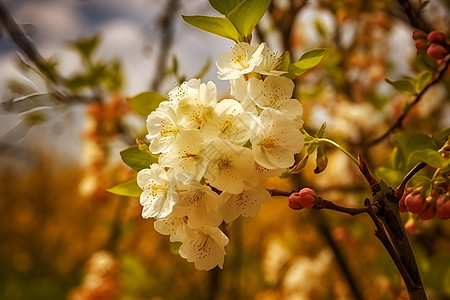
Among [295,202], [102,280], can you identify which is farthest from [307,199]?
[102,280]

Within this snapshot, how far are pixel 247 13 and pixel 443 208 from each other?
22 centimetres

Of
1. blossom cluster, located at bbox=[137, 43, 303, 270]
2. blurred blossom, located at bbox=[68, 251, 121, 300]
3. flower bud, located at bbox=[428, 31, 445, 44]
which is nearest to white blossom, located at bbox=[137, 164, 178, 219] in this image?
blossom cluster, located at bbox=[137, 43, 303, 270]

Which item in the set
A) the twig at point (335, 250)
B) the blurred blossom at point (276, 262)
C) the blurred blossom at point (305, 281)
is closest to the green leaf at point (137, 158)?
the twig at point (335, 250)

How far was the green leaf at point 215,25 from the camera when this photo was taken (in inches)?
16.2

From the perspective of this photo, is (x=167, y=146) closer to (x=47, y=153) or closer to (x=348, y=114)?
(x=348, y=114)

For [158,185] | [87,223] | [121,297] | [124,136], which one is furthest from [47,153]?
[158,185]

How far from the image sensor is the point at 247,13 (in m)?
0.39

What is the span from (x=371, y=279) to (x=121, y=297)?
31.5 inches

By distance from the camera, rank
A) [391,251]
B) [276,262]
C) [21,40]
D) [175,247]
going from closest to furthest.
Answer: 1. [391,251]
2. [175,247]
3. [21,40]
4. [276,262]

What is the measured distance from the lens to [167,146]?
391 mm

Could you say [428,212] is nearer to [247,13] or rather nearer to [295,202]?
[295,202]

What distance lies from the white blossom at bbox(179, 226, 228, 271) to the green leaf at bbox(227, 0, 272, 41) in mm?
185

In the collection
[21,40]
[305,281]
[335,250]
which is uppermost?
[21,40]

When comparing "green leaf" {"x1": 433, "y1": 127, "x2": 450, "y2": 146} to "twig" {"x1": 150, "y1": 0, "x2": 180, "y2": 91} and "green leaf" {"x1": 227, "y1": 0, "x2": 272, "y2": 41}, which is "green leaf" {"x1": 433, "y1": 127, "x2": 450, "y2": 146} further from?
"twig" {"x1": 150, "y1": 0, "x2": 180, "y2": 91}
